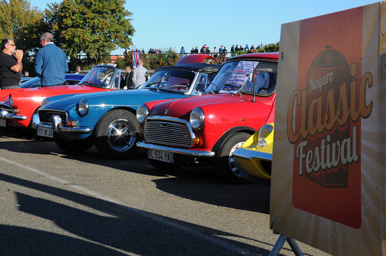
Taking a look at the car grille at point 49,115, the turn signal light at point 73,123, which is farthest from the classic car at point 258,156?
the car grille at point 49,115

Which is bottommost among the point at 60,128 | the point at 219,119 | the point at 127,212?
the point at 127,212

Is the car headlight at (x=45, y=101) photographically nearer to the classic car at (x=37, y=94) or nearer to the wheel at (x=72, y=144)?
the classic car at (x=37, y=94)

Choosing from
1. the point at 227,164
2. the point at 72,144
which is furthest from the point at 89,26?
the point at 227,164

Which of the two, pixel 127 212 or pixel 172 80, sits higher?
pixel 172 80

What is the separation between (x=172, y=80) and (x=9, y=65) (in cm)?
503

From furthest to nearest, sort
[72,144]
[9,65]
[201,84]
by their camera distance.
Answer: [9,65] → [72,144] → [201,84]

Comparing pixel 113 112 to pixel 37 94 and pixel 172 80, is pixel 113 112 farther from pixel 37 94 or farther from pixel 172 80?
pixel 37 94

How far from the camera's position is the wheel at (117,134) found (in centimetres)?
856

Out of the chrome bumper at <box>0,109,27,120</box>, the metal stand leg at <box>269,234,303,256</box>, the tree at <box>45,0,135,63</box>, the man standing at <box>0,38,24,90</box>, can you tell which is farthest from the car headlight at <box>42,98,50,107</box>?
the tree at <box>45,0,135,63</box>

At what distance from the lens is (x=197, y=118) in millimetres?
6699

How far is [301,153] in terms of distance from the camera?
285 cm

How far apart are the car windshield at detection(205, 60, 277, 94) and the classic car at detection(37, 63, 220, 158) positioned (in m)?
1.09

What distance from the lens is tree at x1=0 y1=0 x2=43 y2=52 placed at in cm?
6669

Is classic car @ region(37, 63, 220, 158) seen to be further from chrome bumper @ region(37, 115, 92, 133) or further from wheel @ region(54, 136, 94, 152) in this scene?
wheel @ region(54, 136, 94, 152)
